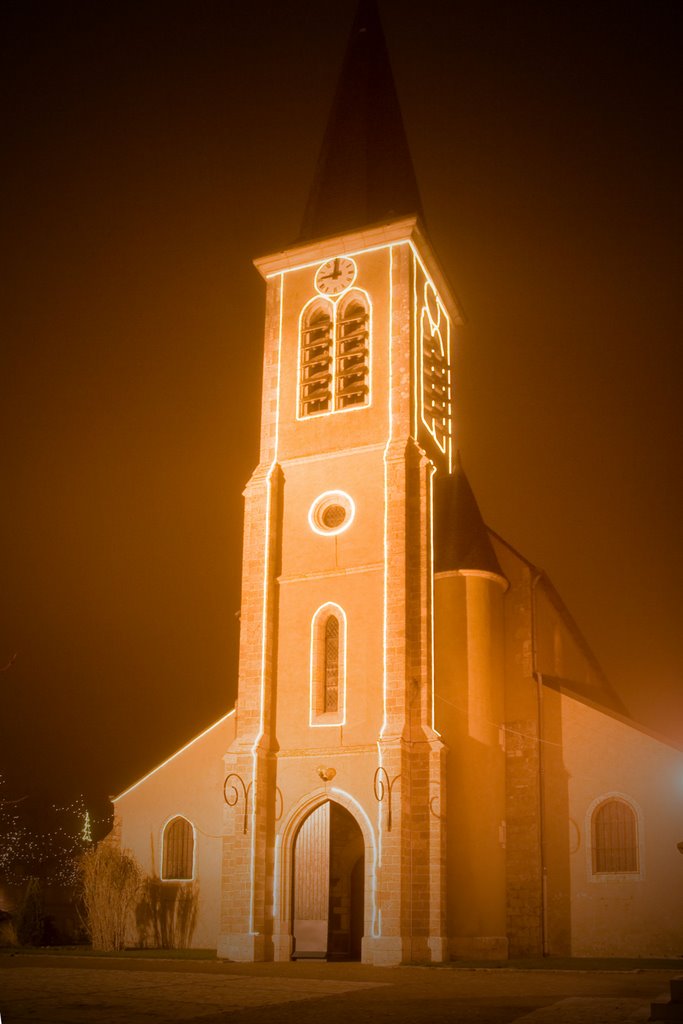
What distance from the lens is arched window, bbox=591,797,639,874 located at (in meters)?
29.1

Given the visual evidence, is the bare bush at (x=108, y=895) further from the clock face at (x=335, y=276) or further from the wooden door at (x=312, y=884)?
the clock face at (x=335, y=276)

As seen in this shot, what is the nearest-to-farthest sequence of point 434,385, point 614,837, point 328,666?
point 614,837 → point 328,666 → point 434,385

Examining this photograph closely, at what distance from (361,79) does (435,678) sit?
21.0 m

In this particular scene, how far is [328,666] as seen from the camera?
30188 mm

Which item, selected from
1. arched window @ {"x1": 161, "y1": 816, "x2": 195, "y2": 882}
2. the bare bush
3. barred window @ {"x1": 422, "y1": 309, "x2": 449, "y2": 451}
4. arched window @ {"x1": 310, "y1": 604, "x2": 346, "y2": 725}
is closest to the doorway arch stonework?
arched window @ {"x1": 310, "y1": 604, "x2": 346, "y2": 725}

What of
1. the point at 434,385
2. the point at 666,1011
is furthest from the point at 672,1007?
the point at 434,385

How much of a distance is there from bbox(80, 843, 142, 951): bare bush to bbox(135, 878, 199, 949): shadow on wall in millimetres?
554

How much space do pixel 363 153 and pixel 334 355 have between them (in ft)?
24.7

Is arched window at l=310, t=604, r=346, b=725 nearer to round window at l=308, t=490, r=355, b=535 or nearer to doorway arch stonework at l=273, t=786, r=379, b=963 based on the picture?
doorway arch stonework at l=273, t=786, r=379, b=963

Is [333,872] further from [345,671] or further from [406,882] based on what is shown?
[345,671]

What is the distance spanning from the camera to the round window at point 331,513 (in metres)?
31.0

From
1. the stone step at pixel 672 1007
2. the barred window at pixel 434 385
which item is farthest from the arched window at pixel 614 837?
the stone step at pixel 672 1007

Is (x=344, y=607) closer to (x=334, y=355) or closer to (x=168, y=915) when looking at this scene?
(x=334, y=355)

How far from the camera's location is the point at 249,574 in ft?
→ 104
